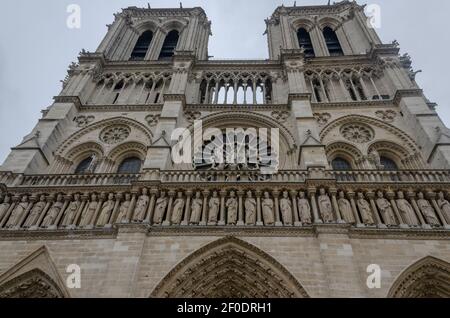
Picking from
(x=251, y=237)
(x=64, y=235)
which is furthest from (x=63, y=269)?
(x=251, y=237)

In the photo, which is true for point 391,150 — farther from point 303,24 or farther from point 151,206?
point 303,24

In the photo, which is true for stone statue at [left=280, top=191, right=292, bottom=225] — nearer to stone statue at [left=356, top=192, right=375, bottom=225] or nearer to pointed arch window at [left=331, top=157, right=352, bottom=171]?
stone statue at [left=356, top=192, right=375, bottom=225]

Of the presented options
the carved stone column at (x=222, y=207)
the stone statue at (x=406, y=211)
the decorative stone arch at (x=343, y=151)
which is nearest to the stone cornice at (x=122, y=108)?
the carved stone column at (x=222, y=207)

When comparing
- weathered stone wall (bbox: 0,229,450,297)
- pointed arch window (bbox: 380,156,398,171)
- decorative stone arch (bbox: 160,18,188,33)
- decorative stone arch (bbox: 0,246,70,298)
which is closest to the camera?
weathered stone wall (bbox: 0,229,450,297)

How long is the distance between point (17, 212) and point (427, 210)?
12.4 m

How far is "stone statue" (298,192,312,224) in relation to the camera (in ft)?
33.4

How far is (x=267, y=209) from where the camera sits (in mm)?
10586

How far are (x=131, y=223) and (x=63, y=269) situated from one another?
2.11m

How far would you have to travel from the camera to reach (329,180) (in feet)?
36.1

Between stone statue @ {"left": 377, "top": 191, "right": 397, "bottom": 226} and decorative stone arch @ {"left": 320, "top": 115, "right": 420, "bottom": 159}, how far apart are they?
3757 millimetres

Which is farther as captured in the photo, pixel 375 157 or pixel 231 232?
pixel 375 157

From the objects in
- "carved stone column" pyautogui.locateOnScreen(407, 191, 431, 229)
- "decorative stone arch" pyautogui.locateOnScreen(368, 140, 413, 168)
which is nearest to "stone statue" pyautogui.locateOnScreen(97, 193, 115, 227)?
"carved stone column" pyautogui.locateOnScreen(407, 191, 431, 229)

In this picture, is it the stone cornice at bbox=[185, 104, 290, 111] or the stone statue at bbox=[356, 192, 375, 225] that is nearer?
the stone statue at bbox=[356, 192, 375, 225]

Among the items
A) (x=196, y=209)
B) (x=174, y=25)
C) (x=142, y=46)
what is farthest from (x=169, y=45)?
(x=196, y=209)
